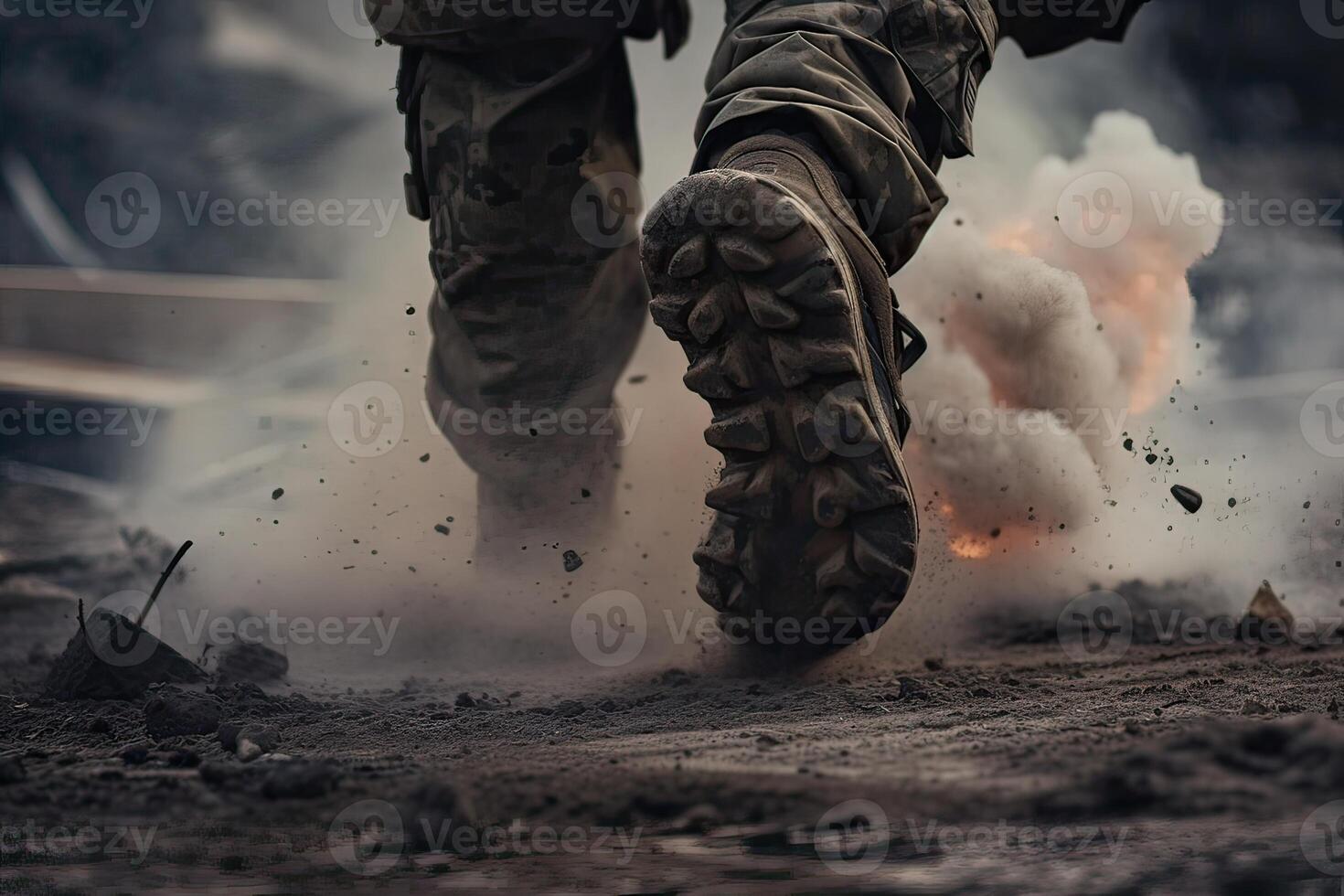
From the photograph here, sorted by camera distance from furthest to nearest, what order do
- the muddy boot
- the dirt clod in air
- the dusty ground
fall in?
the dirt clod in air → the muddy boot → the dusty ground

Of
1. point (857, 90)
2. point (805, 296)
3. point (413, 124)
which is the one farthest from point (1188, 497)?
point (413, 124)

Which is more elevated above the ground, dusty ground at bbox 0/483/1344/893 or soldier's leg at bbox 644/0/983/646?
soldier's leg at bbox 644/0/983/646

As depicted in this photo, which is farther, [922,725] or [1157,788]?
[922,725]

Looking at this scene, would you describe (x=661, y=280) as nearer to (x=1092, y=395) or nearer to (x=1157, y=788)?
(x=1157, y=788)

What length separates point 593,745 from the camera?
3.55 feet

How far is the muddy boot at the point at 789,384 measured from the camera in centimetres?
120

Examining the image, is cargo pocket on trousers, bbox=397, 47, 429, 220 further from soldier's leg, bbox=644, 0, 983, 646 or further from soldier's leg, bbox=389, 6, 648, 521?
soldier's leg, bbox=644, 0, 983, 646

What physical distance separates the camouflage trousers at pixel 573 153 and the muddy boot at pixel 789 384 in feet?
0.32

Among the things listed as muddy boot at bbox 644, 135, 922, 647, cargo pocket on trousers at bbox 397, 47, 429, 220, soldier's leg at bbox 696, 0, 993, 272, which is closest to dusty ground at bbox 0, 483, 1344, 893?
muddy boot at bbox 644, 135, 922, 647

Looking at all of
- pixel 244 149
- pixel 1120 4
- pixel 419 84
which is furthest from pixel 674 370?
pixel 244 149

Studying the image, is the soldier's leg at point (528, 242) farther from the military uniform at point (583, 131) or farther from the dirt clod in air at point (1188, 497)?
the dirt clod in air at point (1188, 497)

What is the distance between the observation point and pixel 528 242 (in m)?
1.81

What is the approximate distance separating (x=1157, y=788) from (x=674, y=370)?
4.71ft

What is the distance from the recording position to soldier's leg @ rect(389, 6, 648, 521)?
174cm
